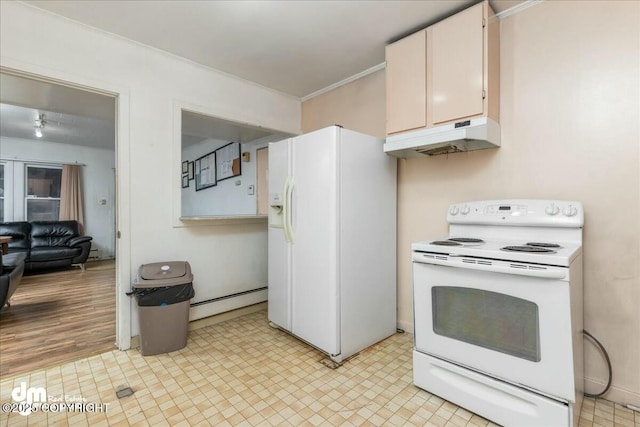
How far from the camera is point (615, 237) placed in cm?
162

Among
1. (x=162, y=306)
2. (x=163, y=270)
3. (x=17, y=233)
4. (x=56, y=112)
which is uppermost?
(x=56, y=112)

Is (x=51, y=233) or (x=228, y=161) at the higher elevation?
(x=228, y=161)

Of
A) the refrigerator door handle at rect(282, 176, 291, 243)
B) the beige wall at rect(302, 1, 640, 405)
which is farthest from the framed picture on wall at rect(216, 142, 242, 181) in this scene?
the beige wall at rect(302, 1, 640, 405)

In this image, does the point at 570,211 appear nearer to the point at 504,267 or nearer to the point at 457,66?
the point at 504,267

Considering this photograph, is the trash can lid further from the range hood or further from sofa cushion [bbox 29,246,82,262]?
sofa cushion [bbox 29,246,82,262]

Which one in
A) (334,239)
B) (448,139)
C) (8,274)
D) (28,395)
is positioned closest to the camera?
(28,395)

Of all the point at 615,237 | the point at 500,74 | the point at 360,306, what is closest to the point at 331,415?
the point at 360,306

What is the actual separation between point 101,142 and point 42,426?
5.93 meters

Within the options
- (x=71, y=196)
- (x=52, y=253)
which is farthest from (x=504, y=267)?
(x=71, y=196)

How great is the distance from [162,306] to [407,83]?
2.37m

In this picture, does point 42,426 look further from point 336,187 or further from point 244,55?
point 244,55

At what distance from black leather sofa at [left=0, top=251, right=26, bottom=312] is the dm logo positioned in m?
1.27

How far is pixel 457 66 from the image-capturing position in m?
1.89

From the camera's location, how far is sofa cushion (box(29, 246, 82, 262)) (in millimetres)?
4922
